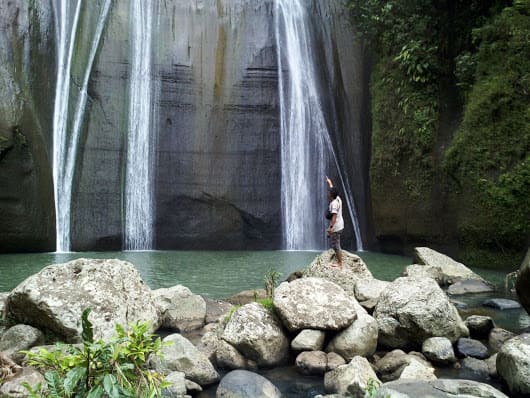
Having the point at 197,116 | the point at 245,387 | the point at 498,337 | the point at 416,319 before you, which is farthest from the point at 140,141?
the point at 245,387

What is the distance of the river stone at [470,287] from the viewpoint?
872 cm

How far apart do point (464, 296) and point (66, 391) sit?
737 cm

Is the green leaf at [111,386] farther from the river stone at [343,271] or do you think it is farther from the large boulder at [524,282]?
the river stone at [343,271]

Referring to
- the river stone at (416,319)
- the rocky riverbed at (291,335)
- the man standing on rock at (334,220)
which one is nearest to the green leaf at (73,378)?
the rocky riverbed at (291,335)

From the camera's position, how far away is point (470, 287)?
8.89 meters

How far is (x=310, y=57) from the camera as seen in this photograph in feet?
60.7

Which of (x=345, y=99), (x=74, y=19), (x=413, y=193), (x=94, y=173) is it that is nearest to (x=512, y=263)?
(x=413, y=193)

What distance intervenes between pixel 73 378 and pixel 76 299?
2.74m

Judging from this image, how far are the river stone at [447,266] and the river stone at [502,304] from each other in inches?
69.0

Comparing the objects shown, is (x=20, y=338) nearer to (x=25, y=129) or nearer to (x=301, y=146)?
(x=25, y=129)

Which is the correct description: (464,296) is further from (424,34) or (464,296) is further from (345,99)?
(345,99)

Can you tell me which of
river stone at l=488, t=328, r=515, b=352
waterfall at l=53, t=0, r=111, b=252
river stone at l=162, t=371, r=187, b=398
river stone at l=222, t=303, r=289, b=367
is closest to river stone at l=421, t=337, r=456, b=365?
river stone at l=488, t=328, r=515, b=352

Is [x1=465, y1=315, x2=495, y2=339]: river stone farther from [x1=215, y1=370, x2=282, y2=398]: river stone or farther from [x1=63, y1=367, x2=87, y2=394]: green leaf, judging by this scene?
[x1=63, y1=367, x2=87, y2=394]: green leaf

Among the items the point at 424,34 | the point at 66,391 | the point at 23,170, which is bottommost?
the point at 66,391
